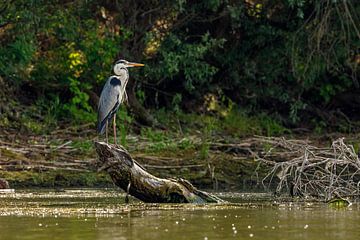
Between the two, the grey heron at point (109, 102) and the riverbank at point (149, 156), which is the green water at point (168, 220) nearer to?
the grey heron at point (109, 102)

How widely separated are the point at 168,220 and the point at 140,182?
1.58 metres

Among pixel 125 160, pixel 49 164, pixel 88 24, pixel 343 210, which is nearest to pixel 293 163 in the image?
pixel 343 210

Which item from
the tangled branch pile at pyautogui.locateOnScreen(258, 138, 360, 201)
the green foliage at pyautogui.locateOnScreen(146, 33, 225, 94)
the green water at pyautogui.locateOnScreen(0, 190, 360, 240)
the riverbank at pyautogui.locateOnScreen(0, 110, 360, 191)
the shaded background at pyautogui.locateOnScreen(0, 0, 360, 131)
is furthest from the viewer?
the green foliage at pyautogui.locateOnScreen(146, 33, 225, 94)

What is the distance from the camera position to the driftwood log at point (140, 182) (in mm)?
10836

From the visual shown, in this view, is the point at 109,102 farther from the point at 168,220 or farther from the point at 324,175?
the point at 168,220

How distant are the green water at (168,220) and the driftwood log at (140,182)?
20 centimetres

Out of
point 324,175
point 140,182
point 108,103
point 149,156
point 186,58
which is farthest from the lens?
point 186,58

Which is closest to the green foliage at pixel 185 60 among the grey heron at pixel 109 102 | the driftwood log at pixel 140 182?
the grey heron at pixel 109 102

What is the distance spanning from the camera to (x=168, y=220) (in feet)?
31.1

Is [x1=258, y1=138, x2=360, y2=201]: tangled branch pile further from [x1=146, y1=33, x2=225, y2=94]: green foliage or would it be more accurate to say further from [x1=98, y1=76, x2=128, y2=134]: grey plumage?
[x1=146, y1=33, x2=225, y2=94]: green foliage

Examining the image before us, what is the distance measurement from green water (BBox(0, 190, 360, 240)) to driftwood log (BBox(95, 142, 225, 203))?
0.20 meters

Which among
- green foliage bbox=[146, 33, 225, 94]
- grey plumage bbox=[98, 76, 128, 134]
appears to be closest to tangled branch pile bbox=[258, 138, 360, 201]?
grey plumage bbox=[98, 76, 128, 134]

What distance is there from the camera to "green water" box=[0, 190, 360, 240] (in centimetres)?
851

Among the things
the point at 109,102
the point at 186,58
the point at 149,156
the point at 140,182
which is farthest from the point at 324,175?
the point at 186,58
